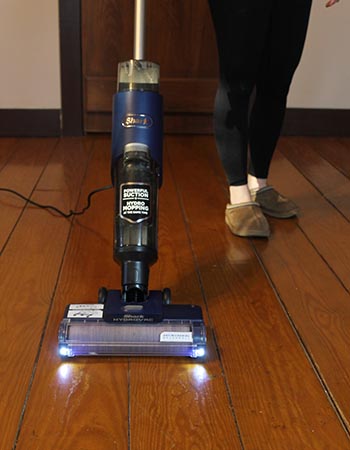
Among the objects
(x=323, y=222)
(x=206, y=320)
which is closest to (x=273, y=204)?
(x=323, y=222)

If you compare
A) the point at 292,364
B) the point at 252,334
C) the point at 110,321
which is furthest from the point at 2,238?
the point at 292,364

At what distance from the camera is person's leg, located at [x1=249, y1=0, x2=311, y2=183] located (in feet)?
4.58

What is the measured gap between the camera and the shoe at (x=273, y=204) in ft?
5.43

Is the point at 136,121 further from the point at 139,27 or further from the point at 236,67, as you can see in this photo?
the point at 236,67

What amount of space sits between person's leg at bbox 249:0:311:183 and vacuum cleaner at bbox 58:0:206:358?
21.0 inches

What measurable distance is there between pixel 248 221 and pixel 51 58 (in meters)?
1.16

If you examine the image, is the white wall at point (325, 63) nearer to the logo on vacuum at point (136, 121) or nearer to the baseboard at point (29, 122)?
the baseboard at point (29, 122)

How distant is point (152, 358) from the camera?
1.04 metres

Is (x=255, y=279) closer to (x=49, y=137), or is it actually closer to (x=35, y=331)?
(x=35, y=331)

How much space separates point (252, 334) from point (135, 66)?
0.56 metres

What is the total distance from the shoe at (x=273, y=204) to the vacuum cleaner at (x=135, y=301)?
659 millimetres

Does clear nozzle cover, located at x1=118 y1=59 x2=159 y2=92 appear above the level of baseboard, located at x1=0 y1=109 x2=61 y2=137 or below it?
above

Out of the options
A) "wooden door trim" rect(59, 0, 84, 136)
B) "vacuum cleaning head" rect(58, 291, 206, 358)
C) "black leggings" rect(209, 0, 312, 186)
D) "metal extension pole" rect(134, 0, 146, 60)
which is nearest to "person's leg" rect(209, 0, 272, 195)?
"black leggings" rect(209, 0, 312, 186)

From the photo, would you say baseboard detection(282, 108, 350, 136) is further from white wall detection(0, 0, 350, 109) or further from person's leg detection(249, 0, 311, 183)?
person's leg detection(249, 0, 311, 183)
